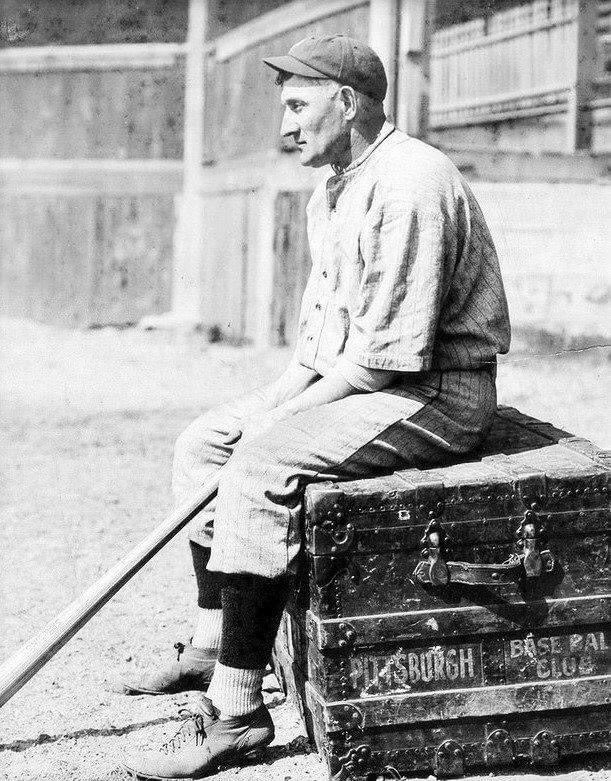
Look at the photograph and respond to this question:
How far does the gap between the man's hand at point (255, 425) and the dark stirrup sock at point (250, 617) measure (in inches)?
16.3

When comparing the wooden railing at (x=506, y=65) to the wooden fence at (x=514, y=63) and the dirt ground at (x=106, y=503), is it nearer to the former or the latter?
the wooden fence at (x=514, y=63)

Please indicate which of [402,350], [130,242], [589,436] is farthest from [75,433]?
[130,242]

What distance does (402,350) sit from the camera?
9.12 ft

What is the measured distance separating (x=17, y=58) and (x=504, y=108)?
17.1ft

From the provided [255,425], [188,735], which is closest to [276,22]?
[255,425]

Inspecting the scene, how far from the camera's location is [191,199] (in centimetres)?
1145

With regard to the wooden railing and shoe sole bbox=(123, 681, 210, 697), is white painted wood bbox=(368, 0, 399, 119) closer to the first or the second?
the wooden railing

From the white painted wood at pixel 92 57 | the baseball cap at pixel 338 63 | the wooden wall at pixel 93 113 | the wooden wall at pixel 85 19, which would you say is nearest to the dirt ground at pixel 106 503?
the baseball cap at pixel 338 63

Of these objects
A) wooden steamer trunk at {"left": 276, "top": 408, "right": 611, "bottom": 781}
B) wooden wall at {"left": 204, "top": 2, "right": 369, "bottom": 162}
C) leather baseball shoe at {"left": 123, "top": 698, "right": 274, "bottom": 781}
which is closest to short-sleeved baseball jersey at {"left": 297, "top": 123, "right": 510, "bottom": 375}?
wooden steamer trunk at {"left": 276, "top": 408, "right": 611, "bottom": 781}

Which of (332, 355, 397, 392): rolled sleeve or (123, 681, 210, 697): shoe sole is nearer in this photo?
(332, 355, 397, 392): rolled sleeve

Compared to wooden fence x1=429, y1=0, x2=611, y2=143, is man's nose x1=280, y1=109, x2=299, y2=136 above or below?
below

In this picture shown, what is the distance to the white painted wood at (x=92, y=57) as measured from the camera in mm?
11547

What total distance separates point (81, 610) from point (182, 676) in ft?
1.85

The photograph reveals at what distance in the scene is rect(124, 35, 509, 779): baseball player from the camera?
108 inches
